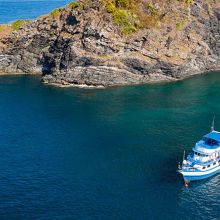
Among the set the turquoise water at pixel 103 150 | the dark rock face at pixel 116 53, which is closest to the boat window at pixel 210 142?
the turquoise water at pixel 103 150

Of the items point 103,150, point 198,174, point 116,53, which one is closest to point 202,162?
point 198,174

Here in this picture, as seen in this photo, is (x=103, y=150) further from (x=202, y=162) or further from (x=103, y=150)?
(x=202, y=162)

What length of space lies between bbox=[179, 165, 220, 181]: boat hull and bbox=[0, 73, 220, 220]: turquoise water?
4.45 feet

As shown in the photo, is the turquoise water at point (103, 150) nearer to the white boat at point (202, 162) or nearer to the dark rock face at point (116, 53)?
the white boat at point (202, 162)

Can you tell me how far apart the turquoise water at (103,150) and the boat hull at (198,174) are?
4.45 feet

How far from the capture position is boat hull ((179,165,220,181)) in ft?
338

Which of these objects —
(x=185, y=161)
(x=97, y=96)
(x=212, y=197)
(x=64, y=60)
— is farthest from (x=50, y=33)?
(x=212, y=197)

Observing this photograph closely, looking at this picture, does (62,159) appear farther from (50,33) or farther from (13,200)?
(50,33)

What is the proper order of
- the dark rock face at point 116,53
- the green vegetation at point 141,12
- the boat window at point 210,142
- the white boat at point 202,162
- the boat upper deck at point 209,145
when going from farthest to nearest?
the green vegetation at point 141,12, the dark rock face at point 116,53, the boat window at point 210,142, the boat upper deck at point 209,145, the white boat at point 202,162

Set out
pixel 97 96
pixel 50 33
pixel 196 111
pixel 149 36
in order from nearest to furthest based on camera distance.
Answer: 1. pixel 196 111
2. pixel 97 96
3. pixel 149 36
4. pixel 50 33

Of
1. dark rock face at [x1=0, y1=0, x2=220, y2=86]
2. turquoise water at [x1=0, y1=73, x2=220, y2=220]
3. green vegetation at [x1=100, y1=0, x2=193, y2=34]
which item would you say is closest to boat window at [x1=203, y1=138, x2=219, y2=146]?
turquoise water at [x1=0, y1=73, x2=220, y2=220]

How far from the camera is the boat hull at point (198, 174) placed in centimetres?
10300

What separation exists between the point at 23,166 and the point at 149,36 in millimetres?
93297

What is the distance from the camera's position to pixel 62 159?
374 ft
